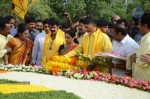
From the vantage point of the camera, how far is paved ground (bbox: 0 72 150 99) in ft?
20.5

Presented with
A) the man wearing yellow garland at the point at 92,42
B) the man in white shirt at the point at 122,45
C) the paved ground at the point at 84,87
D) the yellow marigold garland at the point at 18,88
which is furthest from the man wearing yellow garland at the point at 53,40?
the yellow marigold garland at the point at 18,88

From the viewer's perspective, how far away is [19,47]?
28.8 ft

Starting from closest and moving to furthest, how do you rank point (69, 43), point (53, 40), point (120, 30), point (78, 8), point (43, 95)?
point (43, 95) → point (120, 30) → point (69, 43) → point (53, 40) → point (78, 8)

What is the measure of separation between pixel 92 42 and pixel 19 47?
182 centimetres

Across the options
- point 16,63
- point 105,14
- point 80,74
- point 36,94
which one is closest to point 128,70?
point 80,74

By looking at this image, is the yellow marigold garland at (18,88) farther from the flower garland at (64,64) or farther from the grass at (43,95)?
the flower garland at (64,64)

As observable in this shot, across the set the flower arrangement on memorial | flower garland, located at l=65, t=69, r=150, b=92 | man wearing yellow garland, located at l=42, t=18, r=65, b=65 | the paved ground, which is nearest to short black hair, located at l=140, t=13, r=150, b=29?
flower garland, located at l=65, t=69, r=150, b=92

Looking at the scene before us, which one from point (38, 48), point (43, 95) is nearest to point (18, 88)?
point (43, 95)

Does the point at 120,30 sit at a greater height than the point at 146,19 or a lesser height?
lesser

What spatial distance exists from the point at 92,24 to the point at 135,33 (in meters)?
2.58

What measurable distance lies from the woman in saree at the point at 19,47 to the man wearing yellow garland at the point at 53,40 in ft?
1.46

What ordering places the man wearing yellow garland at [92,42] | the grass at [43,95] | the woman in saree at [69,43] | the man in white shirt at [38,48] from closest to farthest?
the grass at [43,95]
the man wearing yellow garland at [92,42]
the woman in saree at [69,43]
the man in white shirt at [38,48]

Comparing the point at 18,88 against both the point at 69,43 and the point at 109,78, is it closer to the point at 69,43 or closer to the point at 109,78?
the point at 109,78

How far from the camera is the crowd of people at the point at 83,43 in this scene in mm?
6886
